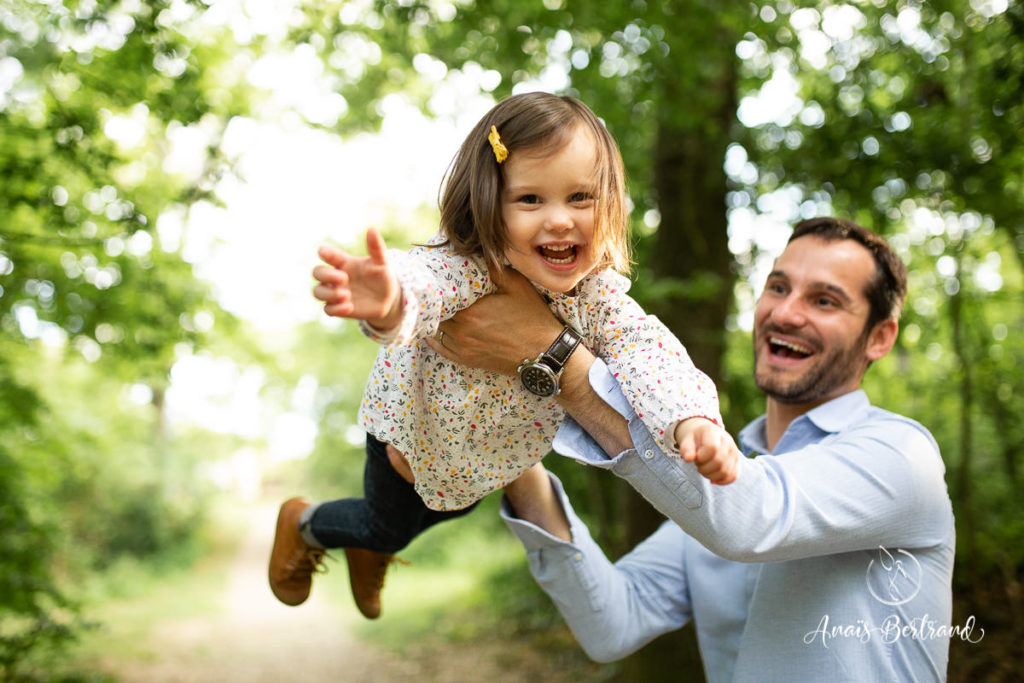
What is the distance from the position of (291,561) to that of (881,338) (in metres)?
1.97

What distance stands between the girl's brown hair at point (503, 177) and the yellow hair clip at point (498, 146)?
0.08ft

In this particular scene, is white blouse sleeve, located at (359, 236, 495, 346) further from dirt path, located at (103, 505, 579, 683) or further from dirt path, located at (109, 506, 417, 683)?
dirt path, located at (109, 506, 417, 683)

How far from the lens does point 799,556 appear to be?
5.85ft

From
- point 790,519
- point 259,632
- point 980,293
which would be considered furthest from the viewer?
point 259,632

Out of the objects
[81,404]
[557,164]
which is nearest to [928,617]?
[557,164]

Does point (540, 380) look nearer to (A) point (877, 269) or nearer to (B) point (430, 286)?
(B) point (430, 286)

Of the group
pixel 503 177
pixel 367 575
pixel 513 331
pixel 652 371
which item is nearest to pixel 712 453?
pixel 652 371

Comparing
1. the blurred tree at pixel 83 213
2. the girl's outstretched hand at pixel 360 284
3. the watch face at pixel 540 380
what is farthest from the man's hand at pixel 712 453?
the blurred tree at pixel 83 213

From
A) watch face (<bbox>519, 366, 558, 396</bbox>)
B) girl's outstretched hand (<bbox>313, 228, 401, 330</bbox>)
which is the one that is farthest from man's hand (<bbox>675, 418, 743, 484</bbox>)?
girl's outstretched hand (<bbox>313, 228, 401, 330</bbox>)

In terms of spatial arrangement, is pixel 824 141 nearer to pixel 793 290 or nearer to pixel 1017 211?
pixel 1017 211

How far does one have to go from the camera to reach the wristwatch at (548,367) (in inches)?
67.6

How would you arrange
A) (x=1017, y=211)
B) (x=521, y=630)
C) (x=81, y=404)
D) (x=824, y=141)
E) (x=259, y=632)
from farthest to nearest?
1. (x=81, y=404)
2. (x=259, y=632)
3. (x=521, y=630)
4. (x=824, y=141)
5. (x=1017, y=211)

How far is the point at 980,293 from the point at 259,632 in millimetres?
9712

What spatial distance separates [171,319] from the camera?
618cm
